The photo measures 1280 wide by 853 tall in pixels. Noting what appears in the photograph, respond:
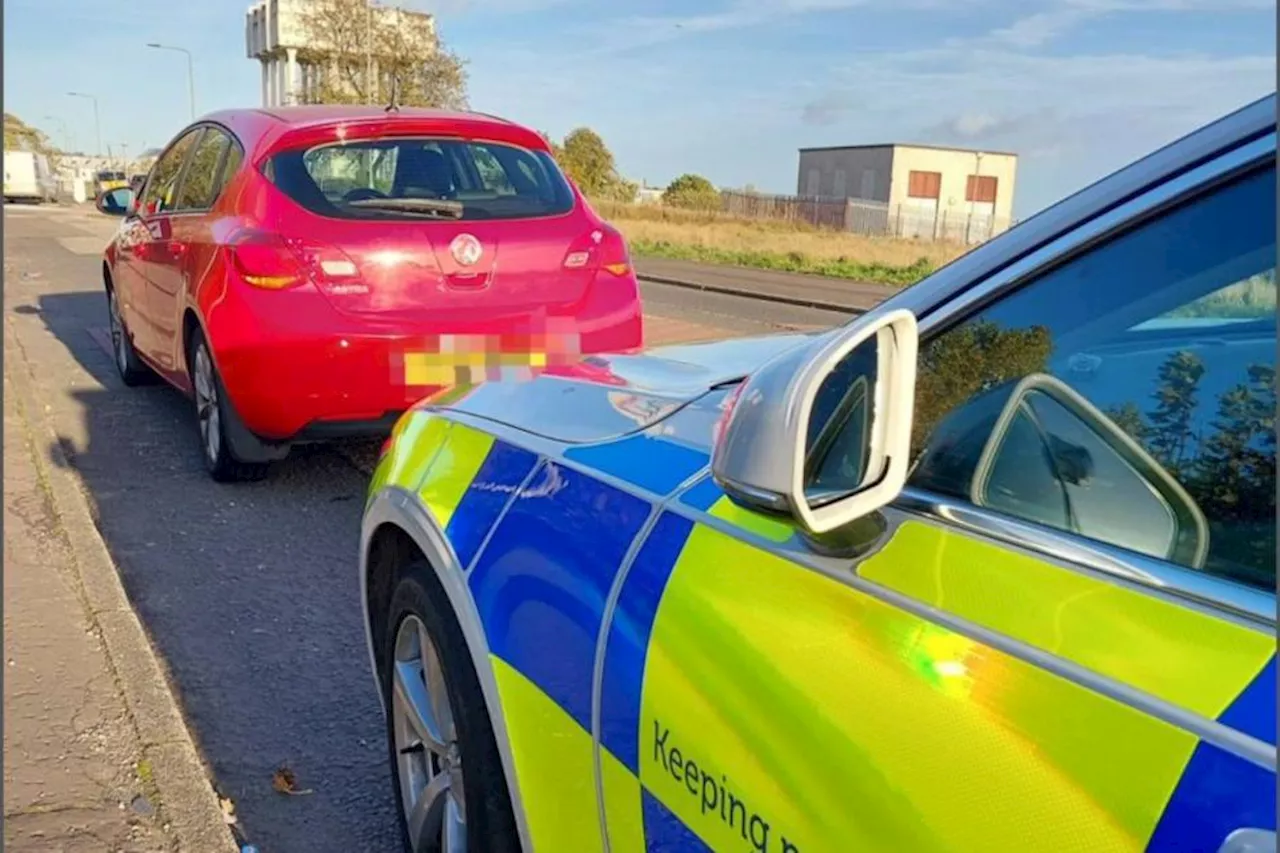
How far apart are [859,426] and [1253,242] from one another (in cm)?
45

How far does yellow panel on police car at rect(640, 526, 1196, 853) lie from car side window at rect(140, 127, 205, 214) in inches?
219

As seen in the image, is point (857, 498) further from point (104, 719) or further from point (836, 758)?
point (104, 719)

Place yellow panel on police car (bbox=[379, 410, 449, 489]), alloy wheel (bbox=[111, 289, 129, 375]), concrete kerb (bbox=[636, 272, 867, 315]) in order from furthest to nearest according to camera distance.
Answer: concrete kerb (bbox=[636, 272, 867, 315]), alloy wheel (bbox=[111, 289, 129, 375]), yellow panel on police car (bbox=[379, 410, 449, 489])

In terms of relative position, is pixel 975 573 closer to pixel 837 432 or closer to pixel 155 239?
pixel 837 432

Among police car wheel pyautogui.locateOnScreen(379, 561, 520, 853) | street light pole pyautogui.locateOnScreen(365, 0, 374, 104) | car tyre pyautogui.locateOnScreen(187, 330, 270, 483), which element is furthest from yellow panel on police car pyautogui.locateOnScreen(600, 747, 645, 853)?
street light pole pyautogui.locateOnScreen(365, 0, 374, 104)

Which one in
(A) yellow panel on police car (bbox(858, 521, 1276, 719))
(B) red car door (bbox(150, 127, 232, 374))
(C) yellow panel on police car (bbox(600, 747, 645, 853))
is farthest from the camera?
(B) red car door (bbox(150, 127, 232, 374))

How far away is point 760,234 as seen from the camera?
1709 inches

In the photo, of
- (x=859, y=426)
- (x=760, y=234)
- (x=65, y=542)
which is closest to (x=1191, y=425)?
(x=859, y=426)

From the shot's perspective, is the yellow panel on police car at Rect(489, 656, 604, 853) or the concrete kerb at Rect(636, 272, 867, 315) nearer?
the yellow panel on police car at Rect(489, 656, 604, 853)

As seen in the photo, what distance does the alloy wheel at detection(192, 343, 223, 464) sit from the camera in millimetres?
5437

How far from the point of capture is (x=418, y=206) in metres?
5.05

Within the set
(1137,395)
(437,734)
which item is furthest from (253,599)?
(1137,395)

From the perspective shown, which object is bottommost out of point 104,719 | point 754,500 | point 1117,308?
point 104,719

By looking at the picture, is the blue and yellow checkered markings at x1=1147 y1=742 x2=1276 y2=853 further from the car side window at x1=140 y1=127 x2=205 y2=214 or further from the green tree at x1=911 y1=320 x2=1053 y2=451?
the car side window at x1=140 y1=127 x2=205 y2=214
